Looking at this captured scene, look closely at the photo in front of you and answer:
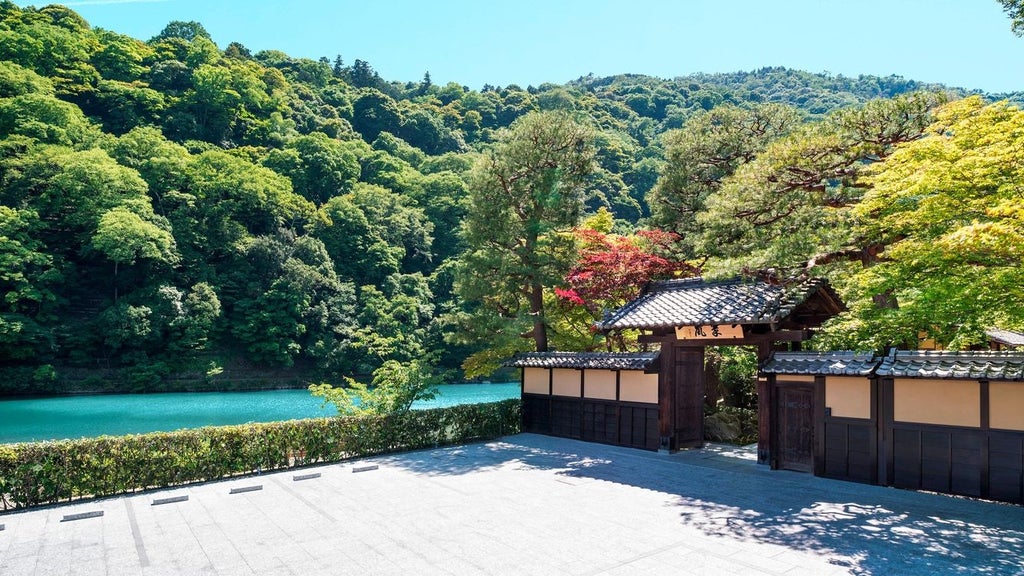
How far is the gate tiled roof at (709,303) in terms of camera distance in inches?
395

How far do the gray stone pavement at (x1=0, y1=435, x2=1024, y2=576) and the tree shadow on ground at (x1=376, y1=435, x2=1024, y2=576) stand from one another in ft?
0.10

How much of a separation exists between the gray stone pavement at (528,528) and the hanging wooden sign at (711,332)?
8.26 ft

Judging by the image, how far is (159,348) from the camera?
3666cm

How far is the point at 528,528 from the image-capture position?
6984 millimetres

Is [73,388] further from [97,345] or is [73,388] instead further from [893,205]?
[893,205]

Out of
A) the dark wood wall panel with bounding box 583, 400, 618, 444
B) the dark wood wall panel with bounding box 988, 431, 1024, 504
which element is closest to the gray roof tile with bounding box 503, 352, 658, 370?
the dark wood wall panel with bounding box 583, 400, 618, 444

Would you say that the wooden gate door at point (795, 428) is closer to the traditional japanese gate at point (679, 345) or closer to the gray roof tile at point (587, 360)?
the traditional japanese gate at point (679, 345)

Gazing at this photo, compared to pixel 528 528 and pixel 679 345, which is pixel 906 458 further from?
pixel 528 528

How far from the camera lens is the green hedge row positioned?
841cm

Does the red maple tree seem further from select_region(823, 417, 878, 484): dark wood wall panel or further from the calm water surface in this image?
the calm water surface

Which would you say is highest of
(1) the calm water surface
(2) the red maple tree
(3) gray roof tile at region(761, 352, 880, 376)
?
(2) the red maple tree

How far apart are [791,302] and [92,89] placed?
2280 inches

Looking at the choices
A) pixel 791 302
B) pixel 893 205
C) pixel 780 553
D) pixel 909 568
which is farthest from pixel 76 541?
pixel 893 205

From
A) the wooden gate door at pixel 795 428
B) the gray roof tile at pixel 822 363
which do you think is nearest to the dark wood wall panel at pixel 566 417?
the wooden gate door at pixel 795 428
